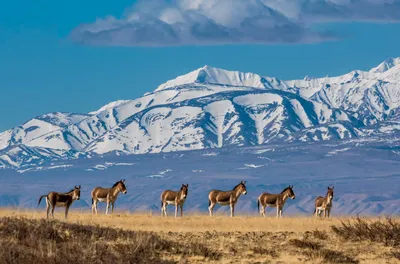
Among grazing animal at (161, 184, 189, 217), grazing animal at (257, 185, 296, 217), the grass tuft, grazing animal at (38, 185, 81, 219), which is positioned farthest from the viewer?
grazing animal at (257, 185, 296, 217)

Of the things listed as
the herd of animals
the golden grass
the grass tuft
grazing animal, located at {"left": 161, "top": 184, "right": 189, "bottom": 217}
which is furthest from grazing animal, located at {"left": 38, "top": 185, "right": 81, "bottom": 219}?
the grass tuft

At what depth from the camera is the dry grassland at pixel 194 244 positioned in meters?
31.6

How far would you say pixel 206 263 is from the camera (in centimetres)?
3316

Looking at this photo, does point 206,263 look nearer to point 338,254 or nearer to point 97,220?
point 338,254

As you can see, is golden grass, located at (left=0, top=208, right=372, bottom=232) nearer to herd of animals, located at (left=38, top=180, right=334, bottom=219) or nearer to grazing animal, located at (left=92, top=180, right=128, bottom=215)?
grazing animal, located at (left=92, top=180, right=128, bottom=215)

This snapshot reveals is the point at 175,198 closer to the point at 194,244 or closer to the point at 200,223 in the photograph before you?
the point at 200,223

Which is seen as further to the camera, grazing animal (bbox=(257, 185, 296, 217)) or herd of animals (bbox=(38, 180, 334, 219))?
grazing animal (bbox=(257, 185, 296, 217))

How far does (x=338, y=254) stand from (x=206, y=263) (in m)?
4.58

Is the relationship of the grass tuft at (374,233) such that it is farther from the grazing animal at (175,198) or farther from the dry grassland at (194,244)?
the grazing animal at (175,198)

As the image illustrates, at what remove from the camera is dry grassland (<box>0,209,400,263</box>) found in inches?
1244

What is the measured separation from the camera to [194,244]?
116ft

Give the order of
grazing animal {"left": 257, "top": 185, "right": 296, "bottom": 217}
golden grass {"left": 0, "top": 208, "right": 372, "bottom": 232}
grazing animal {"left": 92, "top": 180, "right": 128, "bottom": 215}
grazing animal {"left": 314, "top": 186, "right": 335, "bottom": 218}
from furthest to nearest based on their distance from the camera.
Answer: grazing animal {"left": 257, "top": 185, "right": 296, "bottom": 217} < grazing animal {"left": 92, "top": 180, "right": 128, "bottom": 215} < grazing animal {"left": 314, "top": 186, "right": 335, "bottom": 218} < golden grass {"left": 0, "top": 208, "right": 372, "bottom": 232}

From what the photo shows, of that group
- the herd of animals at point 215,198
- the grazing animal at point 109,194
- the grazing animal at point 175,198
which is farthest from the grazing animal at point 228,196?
the grazing animal at point 109,194

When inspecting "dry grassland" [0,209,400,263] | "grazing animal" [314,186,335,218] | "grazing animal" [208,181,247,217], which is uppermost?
"grazing animal" [208,181,247,217]
